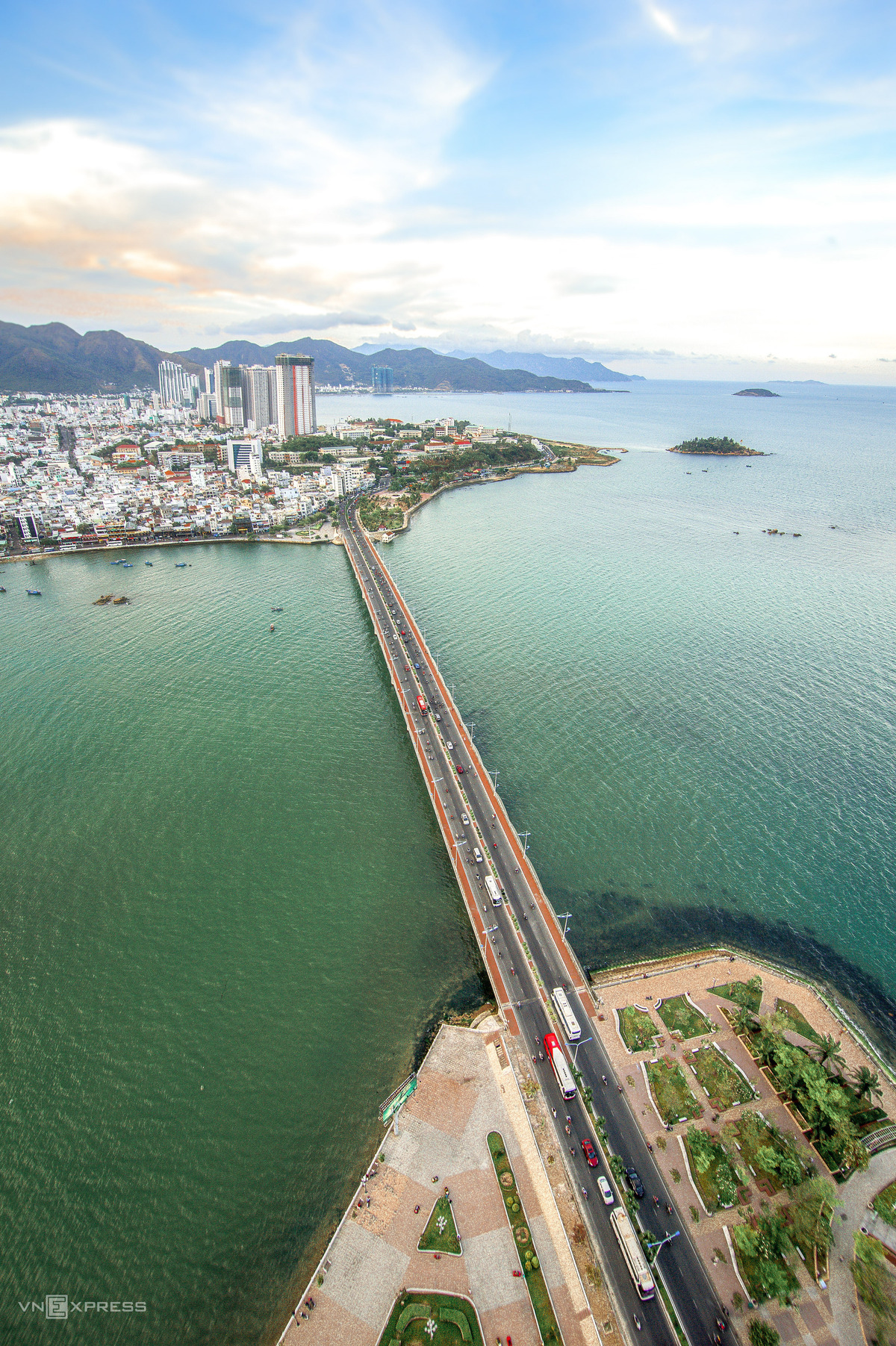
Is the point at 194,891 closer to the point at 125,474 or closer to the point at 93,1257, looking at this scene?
the point at 93,1257

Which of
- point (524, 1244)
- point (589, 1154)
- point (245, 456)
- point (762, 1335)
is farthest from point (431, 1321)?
point (245, 456)

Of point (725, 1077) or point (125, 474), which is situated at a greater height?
point (125, 474)

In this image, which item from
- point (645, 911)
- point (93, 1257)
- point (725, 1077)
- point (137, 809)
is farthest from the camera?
point (137, 809)

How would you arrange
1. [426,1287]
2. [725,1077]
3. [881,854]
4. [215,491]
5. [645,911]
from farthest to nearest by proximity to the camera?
1. [215,491]
2. [881,854]
3. [645,911]
4. [725,1077]
5. [426,1287]

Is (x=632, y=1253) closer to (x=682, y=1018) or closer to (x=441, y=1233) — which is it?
(x=441, y=1233)

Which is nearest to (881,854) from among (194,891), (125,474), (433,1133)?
(433,1133)

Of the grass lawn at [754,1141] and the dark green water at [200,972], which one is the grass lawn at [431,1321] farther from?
the grass lawn at [754,1141]
